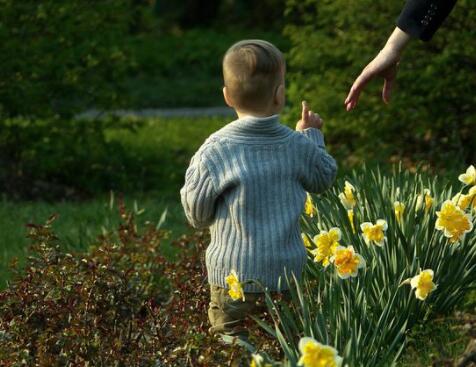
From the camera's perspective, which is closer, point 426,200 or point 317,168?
point 317,168

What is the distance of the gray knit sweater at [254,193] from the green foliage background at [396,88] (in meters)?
4.16

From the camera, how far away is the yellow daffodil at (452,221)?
12.3ft

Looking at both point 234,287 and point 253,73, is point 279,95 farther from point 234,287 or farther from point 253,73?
point 234,287

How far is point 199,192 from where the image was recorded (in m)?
3.53

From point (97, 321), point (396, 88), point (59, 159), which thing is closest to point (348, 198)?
point (97, 321)

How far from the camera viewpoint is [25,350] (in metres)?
3.44

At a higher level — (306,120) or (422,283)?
(306,120)

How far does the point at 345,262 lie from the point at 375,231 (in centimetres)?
21

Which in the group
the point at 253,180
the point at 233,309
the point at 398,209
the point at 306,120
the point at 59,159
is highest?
the point at 306,120

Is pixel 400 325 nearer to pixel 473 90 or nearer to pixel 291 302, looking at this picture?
pixel 291 302

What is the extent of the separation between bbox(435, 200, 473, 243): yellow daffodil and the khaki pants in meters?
0.59

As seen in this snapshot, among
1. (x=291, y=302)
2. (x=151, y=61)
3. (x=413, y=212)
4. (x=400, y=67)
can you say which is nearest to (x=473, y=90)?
(x=400, y=67)

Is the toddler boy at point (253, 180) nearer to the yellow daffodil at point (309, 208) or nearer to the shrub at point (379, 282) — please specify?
the shrub at point (379, 282)

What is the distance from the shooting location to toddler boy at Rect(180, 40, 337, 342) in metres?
3.49
